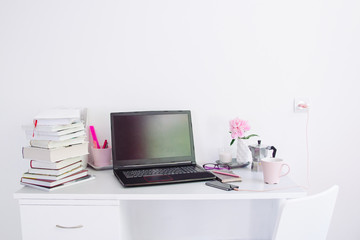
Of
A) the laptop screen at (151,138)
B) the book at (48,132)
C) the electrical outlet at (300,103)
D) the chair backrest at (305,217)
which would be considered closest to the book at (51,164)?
the book at (48,132)

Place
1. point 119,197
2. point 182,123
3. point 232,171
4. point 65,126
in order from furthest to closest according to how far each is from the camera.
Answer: point 182,123 < point 232,171 < point 65,126 < point 119,197

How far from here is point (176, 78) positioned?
1.65 meters

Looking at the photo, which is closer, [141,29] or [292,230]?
[292,230]

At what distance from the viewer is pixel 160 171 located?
57.1 inches

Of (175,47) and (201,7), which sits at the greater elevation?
(201,7)

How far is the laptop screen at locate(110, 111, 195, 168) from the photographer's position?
1.51 metres

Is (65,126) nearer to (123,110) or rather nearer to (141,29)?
(123,110)

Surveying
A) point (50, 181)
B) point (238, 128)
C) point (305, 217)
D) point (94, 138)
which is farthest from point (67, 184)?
point (305, 217)

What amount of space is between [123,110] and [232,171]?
63 centimetres

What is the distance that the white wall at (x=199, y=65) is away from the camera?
1625 mm

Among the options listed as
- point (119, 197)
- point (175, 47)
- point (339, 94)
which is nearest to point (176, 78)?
point (175, 47)

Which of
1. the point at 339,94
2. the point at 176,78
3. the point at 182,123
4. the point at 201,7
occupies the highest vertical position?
the point at 201,7

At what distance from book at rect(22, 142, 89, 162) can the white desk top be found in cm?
13

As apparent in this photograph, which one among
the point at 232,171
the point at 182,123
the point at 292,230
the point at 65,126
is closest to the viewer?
the point at 292,230
